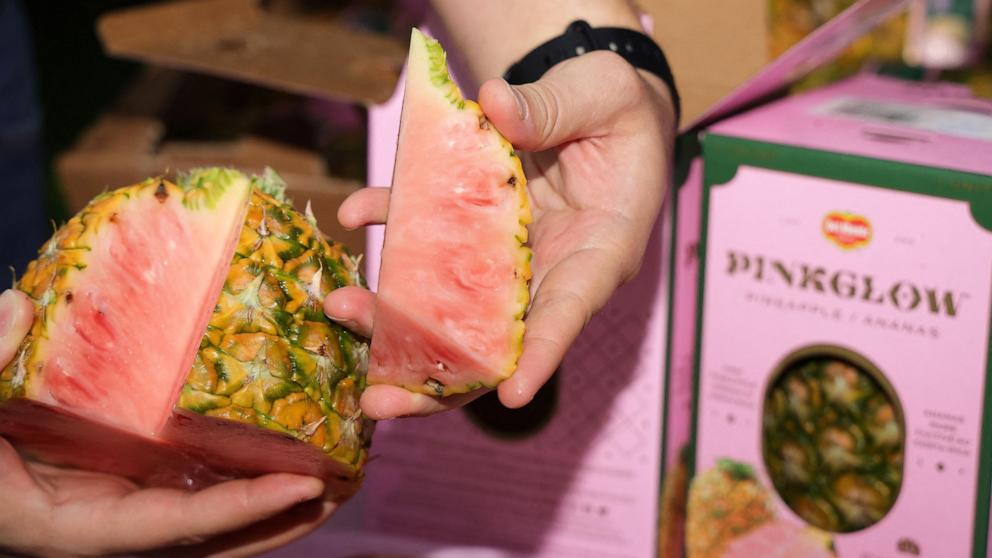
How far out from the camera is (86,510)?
1.17m

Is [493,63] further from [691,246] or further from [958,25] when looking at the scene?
[958,25]

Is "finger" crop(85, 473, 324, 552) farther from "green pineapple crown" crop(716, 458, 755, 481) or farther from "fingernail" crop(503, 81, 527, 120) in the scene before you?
"green pineapple crown" crop(716, 458, 755, 481)

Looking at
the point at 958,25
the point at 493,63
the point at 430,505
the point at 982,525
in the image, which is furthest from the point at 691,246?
the point at 958,25

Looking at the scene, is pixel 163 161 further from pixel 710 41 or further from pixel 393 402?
pixel 393 402

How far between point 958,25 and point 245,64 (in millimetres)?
1745

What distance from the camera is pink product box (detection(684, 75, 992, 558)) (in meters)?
1.18

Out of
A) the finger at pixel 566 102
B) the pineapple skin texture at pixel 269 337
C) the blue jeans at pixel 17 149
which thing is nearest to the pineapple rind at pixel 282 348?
the pineapple skin texture at pixel 269 337

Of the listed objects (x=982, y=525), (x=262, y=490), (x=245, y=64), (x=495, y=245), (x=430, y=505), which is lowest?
(x=430, y=505)

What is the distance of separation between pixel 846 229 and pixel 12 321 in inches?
36.7

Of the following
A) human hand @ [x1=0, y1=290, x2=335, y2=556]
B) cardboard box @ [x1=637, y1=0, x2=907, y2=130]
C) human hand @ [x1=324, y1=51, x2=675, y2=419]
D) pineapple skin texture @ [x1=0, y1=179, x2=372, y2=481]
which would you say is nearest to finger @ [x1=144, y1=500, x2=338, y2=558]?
human hand @ [x1=0, y1=290, x2=335, y2=556]

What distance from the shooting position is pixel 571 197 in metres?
1.24

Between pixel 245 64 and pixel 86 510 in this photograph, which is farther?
pixel 245 64

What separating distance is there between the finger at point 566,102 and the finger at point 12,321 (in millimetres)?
513

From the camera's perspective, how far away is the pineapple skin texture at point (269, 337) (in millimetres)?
982
